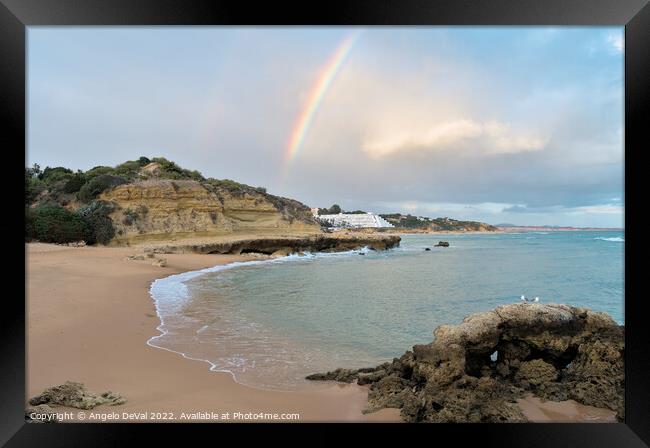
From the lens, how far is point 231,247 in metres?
20.1

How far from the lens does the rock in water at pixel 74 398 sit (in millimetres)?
2443

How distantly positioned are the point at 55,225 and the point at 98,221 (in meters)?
2.26

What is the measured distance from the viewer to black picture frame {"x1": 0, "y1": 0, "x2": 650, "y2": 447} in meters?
2.10

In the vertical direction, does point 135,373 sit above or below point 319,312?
above


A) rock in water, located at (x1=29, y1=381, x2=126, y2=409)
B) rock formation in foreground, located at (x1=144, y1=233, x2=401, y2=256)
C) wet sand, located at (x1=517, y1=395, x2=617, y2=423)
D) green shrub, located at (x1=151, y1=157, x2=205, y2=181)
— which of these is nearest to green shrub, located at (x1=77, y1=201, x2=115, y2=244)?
rock formation in foreground, located at (x1=144, y1=233, x2=401, y2=256)

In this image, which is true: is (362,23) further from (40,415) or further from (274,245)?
(274,245)

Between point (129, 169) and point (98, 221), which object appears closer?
point (98, 221)

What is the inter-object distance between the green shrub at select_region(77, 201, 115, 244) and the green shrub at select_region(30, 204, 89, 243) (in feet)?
1.45

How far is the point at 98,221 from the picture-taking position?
17.5 m

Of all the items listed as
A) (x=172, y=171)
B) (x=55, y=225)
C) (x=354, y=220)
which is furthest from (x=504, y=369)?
(x=354, y=220)

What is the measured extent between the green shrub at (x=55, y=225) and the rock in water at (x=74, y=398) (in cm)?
1529

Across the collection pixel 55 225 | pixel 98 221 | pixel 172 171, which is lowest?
pixel 55 225

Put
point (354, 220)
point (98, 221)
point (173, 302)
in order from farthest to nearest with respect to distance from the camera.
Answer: point (354, 220) < point (98, 221) < point (173, 302)

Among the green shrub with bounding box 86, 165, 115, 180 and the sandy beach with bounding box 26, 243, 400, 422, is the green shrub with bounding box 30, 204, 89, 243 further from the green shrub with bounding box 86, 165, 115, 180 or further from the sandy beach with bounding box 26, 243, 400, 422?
the sandy beach with bounding box 26, 243, 400, 422
